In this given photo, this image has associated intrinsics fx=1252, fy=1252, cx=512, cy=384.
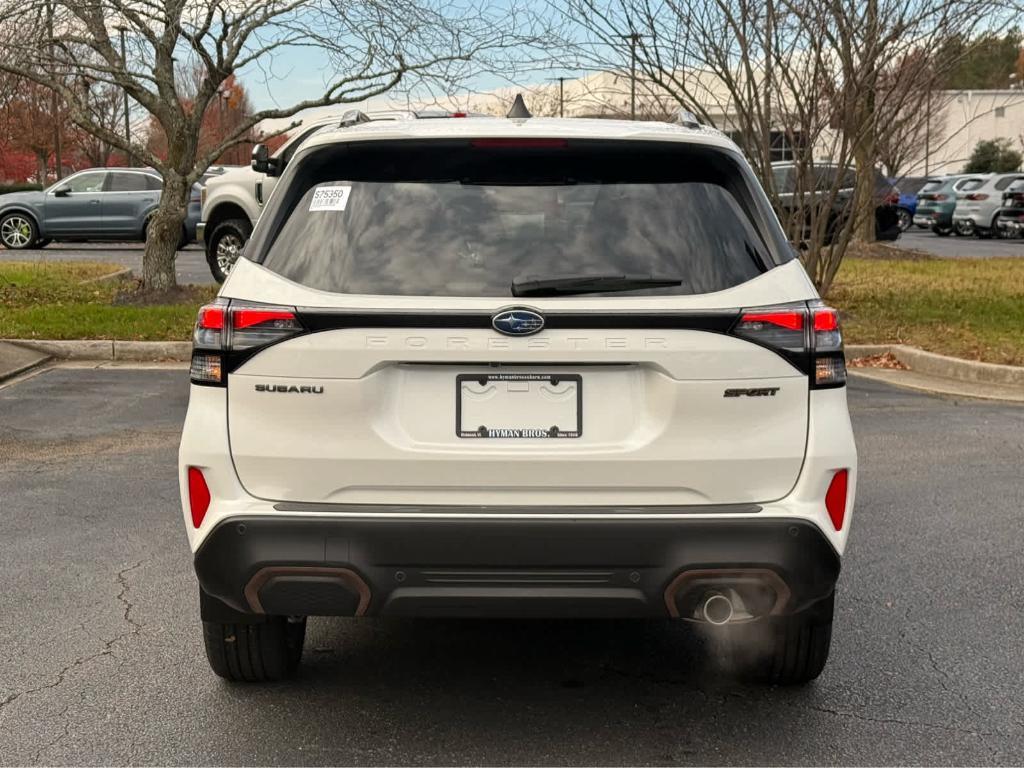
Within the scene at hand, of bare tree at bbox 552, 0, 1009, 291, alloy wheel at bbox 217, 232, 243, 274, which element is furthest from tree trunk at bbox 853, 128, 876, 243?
alloy wheel at bbox 217, 232, 243, 274

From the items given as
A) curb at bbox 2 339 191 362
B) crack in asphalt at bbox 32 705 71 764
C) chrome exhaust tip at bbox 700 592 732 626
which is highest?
chrome exhaust tip at bbox 700 592 732 626

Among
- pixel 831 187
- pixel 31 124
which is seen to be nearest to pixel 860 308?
pixel 831 187

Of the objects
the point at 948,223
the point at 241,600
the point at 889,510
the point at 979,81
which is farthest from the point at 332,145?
the point at 979,81

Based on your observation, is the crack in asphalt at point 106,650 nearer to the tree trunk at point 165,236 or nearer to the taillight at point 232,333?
the taillight at point 232,333

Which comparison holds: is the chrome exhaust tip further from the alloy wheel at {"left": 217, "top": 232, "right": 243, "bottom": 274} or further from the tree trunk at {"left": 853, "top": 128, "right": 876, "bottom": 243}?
the alloy wheel at {"left": 217, "top": 232, "right": 243, "bottom": 274}

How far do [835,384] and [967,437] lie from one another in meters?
5.16

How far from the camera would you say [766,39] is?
12297 millimetres

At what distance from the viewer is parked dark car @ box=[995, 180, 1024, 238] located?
3438 centimetres

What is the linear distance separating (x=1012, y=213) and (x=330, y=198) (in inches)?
1352

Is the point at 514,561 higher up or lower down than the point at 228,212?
higher up

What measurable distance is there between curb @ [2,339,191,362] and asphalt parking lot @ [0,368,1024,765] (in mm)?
5148

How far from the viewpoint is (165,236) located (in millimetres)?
14477

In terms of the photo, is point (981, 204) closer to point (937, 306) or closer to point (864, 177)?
point (937, 306)

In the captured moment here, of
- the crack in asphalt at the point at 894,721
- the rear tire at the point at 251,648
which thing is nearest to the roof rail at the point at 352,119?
the rear tire at the point at 251,648
